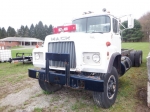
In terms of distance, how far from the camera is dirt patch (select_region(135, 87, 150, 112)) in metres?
3.44

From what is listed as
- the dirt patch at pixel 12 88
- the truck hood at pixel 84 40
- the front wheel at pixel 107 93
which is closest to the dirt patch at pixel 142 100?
the front wheel at pixel 107 93

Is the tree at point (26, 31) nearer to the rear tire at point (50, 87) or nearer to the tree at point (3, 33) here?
the tree at point (3, 33)

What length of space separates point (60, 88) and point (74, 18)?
242 centimetres

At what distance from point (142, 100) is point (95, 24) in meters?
2.47

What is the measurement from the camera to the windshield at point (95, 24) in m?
4.09

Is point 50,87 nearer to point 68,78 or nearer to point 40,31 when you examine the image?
point 68,78

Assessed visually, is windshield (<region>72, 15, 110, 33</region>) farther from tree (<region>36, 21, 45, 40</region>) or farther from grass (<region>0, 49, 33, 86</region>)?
tree (<region>36, 21, 45, 40</region>)

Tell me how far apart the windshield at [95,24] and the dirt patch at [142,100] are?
2105mm

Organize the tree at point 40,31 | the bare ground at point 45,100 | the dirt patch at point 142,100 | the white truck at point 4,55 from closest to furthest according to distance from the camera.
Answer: the dirt patch at point 142,100 → the bare ground at point 45,100 → the white truck at point 4,55 → the tree at point 40,31

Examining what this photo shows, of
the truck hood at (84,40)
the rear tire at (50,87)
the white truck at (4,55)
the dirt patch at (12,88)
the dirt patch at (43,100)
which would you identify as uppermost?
the truck hood at (84,40)

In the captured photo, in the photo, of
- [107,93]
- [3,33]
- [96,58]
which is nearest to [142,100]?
[107,93]

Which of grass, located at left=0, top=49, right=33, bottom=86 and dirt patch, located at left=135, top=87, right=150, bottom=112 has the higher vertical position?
grass, located at left=0, top=49, right=33, bottom=86

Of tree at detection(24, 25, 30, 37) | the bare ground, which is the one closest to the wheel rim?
the bare ground

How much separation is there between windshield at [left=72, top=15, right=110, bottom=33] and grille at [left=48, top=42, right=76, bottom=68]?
1.13 metres
